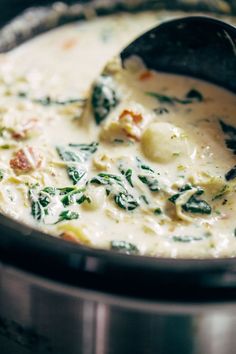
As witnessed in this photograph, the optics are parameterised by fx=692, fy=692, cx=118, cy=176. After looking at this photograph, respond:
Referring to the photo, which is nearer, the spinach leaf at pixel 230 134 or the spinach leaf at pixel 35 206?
the spinach leaf at pixel 35 206

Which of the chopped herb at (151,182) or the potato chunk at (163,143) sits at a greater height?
the potato chunk at (163,143)

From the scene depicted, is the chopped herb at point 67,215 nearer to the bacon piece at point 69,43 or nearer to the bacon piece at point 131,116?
the bacon piece at point 131,116

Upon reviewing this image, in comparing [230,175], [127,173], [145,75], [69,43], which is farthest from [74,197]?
[69,43]

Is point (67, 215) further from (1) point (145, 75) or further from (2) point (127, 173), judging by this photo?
(1) point (145, 75)

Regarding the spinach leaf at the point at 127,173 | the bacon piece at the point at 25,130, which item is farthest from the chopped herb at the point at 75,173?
the bacon piece at the point at 25,130

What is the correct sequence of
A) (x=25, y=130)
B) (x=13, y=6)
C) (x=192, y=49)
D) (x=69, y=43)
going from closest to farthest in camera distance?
(x=25, y=130), (x=192, y=49), (x=69, y=43), (x=13, y=6)

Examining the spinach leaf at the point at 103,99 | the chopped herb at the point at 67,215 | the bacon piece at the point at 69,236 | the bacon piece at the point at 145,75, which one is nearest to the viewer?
the bacon piece at the point at 69,236

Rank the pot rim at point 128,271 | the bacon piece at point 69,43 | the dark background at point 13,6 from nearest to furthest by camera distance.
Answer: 1. the pot rim at point 128,271
2. the bacon piece at point 69,43
3. the dark background at point 13,6

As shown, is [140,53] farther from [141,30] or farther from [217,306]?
[217,306]
